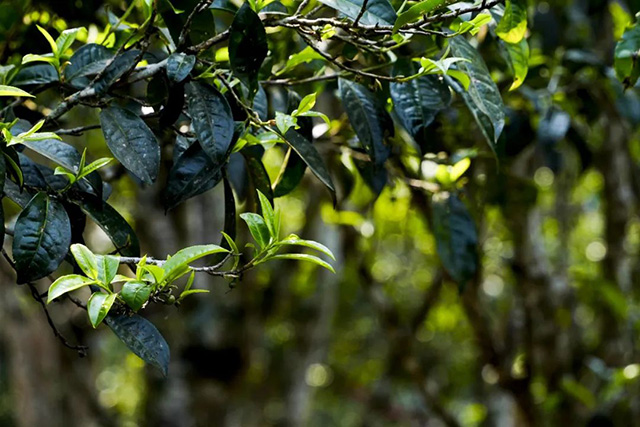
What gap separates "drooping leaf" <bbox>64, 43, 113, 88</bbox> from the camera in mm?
937

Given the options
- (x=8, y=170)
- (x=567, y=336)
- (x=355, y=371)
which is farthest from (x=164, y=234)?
(x=355, y=371)

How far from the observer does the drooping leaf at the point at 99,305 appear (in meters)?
0.69

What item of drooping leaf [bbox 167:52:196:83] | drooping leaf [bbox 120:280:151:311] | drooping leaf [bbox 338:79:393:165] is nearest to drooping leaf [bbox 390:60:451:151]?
drooping leaf [bbox 338:79:393:165]

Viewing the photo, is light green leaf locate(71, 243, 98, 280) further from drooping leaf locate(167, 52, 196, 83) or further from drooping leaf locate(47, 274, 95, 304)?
drooping leaf locate(167, 52, 196, 83)

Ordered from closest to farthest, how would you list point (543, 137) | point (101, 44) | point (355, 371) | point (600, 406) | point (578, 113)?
point (101, 44) < point (543, 137) < point (578, 113) < point (600, 406) < point (355, 371)

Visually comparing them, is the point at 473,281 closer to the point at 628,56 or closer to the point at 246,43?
the point at 628,56

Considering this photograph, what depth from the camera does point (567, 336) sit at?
7.82 ft

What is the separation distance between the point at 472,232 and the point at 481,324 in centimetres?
72

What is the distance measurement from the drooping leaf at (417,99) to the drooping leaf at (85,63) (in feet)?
1.23

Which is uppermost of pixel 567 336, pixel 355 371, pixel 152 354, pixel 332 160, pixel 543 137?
pixel 152 354

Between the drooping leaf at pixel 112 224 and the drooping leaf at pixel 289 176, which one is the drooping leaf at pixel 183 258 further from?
the drooping leaf at pixel 289 176

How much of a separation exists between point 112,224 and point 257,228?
18cm

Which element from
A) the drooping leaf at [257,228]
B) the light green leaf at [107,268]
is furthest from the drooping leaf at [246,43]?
the light green leaf at [107,268]

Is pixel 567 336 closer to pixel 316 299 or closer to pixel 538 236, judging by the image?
pixel 538 236
